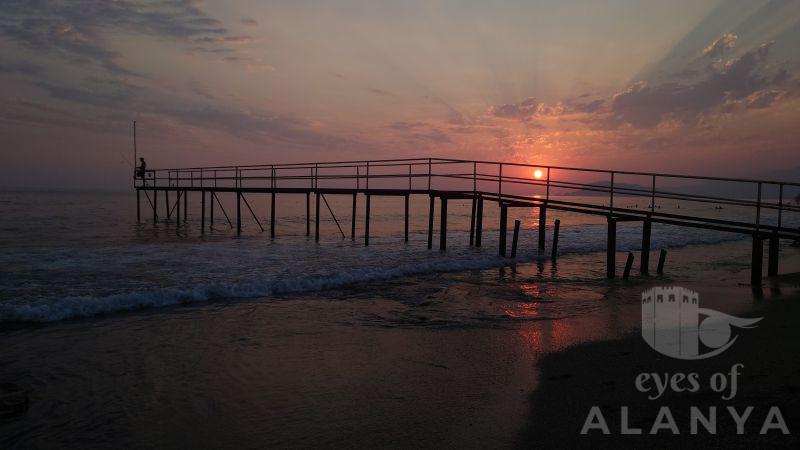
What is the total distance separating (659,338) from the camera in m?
6.64

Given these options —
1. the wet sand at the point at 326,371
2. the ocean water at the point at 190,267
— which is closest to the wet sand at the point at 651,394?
the wet sand at the point at 326,371

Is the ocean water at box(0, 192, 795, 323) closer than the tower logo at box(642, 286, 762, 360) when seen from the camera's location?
No

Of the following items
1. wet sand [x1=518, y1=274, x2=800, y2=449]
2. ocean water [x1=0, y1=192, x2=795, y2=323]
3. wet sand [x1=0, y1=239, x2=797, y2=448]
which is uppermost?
wet sand [x1=518, y1=274, x2=800, y2=449]

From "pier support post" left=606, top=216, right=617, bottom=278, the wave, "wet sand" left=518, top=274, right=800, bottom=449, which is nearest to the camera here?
"wet sand" left=518, top=274, right=800, bottom=449

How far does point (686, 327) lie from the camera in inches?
274

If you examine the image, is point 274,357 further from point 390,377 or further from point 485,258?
point 485,258

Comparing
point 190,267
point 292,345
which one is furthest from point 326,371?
point 190,267

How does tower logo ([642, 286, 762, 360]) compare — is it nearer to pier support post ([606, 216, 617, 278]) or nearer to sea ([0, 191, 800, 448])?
sea ([0, 191, 800, 448])

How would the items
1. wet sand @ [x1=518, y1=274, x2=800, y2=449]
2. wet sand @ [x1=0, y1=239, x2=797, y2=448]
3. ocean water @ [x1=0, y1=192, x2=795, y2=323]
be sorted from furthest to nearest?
ocean water @ [x1=0, y1=192, x2=795, y2=323] → wet sand @ [x1=0, y1=239, x2=797, y2=448] → wet sand @ [x1=518, y1=274, x2=800, y2=449]

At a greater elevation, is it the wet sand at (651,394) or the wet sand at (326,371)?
the wet sand at (651,394)

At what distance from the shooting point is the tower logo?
19.7 feet

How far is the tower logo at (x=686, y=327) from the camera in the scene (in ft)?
19.7

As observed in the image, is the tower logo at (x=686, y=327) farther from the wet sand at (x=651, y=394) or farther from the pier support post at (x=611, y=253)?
the pier support post at (x=611, y=253)

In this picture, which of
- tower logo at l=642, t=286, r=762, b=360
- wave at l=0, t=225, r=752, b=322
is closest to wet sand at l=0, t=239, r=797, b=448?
tower logo at l=642, t=286, r=762, b=360
